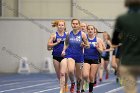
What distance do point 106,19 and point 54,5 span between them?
3158 mm

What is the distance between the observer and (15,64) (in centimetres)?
2659

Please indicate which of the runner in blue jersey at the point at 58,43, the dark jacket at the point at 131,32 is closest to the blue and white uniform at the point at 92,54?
the runner in blue jersey at the point at 58,43

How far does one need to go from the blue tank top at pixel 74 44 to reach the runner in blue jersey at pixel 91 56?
46 centimetres

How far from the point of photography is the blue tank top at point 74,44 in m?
13.6

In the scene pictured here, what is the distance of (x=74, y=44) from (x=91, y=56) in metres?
0.74

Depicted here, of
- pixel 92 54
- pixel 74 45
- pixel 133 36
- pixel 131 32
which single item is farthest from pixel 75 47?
pixel 131 32

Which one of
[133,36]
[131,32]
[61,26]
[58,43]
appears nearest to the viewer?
[131,32]

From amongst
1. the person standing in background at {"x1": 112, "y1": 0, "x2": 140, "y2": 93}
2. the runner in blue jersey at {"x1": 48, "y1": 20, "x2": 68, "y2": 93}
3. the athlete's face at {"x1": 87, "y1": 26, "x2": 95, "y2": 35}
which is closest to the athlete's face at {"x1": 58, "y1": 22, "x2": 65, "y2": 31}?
the runner in blue jersey at {"x1": 48, "y1": 20, "x2": 68, "y2": 93}

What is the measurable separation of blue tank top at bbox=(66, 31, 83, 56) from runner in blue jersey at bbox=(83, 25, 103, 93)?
1.50 ft

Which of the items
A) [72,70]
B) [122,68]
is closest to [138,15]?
[122,68]

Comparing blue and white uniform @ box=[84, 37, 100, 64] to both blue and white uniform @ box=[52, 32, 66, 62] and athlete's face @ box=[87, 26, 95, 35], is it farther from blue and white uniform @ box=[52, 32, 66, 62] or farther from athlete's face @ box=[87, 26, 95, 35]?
blue and white uniform @ box=[52, 32, 66, 62]

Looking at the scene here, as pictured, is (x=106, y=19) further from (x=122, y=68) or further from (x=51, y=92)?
(x=122, y=68)

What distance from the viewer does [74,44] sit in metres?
13.6

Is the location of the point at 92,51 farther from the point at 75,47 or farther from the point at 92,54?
the point at 75,47
